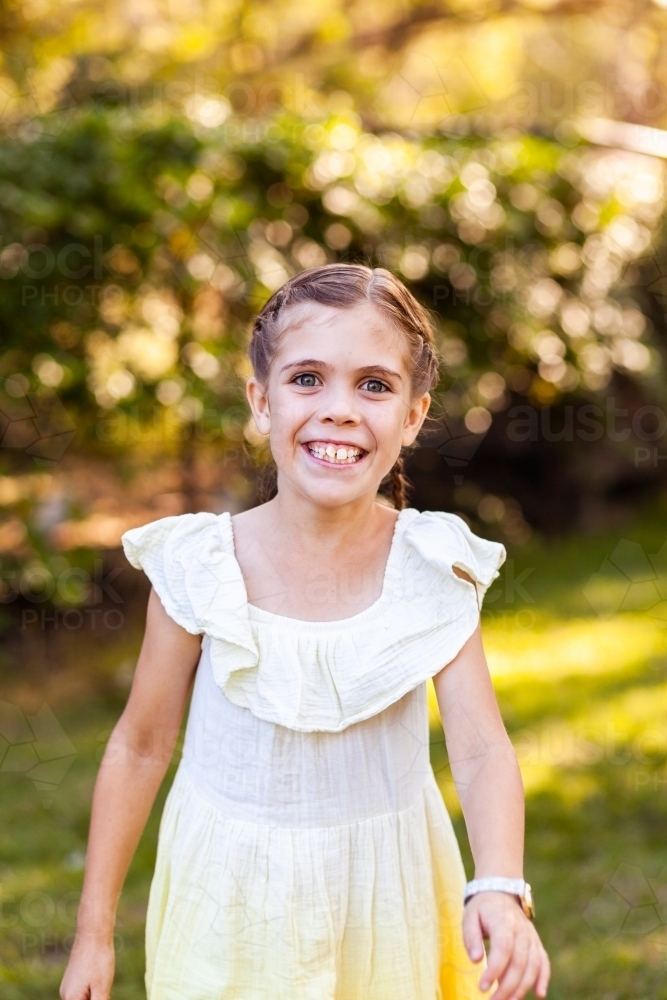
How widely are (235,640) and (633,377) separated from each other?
4.35 meters

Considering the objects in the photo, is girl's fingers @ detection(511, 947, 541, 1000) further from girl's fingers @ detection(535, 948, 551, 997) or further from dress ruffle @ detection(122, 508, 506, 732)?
dress ruffle @ detection(122, 508, 506, 732)

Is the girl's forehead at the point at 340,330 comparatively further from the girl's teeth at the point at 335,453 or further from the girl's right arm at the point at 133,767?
the girl's right arm at the point at 133,767

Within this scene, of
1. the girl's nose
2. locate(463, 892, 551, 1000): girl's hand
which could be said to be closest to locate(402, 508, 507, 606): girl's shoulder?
the girl's nose

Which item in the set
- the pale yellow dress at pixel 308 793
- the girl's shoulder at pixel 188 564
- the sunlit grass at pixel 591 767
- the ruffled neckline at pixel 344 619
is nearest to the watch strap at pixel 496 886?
the pale yellow dress at pixel 308 793

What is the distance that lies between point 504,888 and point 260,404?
818mm

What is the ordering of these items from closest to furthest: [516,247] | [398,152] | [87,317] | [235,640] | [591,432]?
[235,640], [87,317], [398,152], [516,247], [591,432]

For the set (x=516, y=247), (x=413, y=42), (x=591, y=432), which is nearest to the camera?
(x=516, y=247)

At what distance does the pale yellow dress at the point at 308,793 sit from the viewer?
1575mm

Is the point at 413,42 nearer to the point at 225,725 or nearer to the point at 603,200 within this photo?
the point at 603,200

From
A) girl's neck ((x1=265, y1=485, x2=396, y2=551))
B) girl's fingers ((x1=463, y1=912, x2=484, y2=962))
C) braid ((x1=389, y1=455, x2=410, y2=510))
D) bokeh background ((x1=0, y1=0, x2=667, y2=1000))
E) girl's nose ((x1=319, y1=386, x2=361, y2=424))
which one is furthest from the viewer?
bokeh background ((x1=0, y1=0, x2=667, y2=1000))

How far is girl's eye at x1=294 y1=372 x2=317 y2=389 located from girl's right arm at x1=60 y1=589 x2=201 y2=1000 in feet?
1.37

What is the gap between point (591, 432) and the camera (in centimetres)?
599

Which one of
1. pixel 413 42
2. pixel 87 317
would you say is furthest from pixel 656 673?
pixel 413 42

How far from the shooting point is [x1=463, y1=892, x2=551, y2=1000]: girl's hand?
4.20 feet
